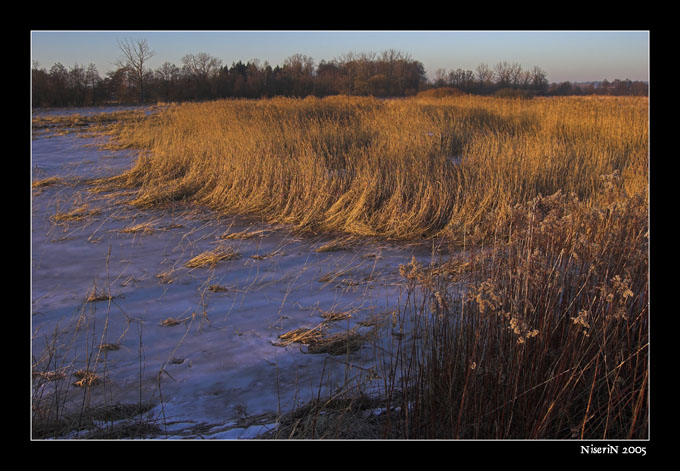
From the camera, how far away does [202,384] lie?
270 centimetres

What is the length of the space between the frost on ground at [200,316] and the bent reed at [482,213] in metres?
0.38

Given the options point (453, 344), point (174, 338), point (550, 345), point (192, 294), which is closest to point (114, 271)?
point (192, 294)

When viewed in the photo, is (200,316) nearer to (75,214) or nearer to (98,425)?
(98,425)

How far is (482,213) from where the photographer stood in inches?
215

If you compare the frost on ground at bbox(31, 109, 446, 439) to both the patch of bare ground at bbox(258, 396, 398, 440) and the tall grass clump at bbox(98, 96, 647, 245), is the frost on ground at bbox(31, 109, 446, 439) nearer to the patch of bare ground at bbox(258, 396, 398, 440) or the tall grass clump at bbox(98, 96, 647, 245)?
the patch of bare ground at bbox(258, 396, 398, 440)

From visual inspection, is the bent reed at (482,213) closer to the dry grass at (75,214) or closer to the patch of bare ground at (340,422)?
the patch of bare ground at (340,422)

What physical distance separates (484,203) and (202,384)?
3904 mm

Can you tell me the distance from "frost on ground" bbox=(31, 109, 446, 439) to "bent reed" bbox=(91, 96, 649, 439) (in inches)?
15.0

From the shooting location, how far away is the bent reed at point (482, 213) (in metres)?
2.04

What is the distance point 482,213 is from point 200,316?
11.0 ft

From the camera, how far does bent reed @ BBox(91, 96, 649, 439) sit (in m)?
2.04

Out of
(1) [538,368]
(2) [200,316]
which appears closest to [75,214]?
(2) [200,316]

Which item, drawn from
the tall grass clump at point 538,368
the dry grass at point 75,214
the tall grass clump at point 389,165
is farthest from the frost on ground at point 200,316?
the tall grass clump at point 389,165

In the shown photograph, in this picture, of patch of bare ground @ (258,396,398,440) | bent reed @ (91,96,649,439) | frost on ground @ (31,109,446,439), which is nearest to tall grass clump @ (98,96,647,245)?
bent reed @ (91,96,649,439)
